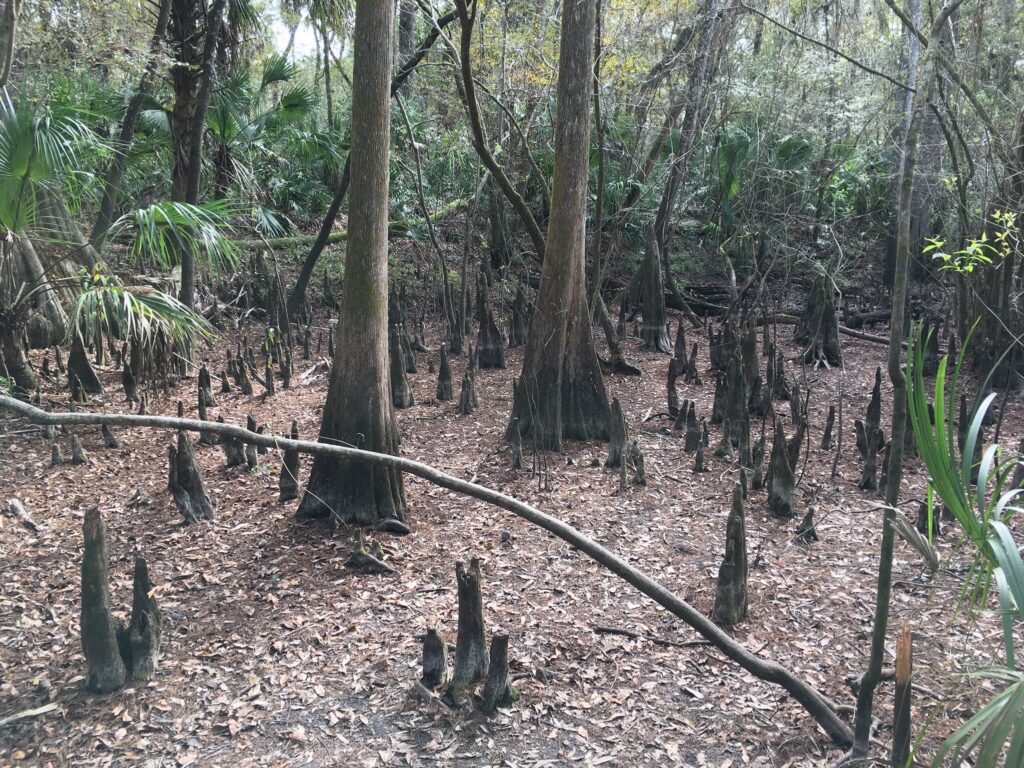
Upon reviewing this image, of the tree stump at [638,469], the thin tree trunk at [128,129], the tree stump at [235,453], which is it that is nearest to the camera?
the tree stump at [638,469]

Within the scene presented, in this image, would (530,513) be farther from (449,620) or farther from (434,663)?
(449,620)

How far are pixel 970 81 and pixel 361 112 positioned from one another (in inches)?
288

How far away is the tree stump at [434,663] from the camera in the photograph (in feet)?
10.6

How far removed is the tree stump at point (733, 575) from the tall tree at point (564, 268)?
2.34 meters

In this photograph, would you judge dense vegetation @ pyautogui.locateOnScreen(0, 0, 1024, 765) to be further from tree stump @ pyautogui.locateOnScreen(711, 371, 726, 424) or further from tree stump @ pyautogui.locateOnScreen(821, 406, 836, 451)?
tree stump @ pyautogui.locateOnScreen(821, 406, 836, 451)

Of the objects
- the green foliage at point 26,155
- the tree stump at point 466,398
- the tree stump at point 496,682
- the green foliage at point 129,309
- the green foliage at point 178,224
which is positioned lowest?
the tree stump at point 496,682

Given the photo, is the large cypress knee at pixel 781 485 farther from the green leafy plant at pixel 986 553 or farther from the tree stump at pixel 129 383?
the tree stump at pixel 129 383

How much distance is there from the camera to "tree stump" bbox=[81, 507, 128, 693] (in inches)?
121

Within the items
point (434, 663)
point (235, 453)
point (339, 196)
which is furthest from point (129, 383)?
point (434, 663)

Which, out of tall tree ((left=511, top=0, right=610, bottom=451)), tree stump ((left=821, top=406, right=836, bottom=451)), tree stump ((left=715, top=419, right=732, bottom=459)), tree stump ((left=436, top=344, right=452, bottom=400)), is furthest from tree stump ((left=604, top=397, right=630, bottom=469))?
tree stump ((left=436, top=344, right=452, bottom=400))

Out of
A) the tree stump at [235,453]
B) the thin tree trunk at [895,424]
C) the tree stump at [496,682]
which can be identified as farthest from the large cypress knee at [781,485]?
the tree stump at [235,453]

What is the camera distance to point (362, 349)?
4617 millimetres

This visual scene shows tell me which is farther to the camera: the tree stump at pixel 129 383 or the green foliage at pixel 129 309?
the tree stump at pixel 129 383

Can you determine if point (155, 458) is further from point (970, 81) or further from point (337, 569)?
point (970, 81)
